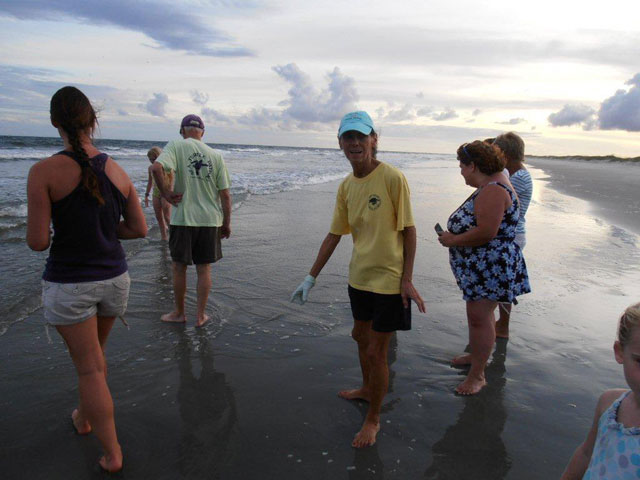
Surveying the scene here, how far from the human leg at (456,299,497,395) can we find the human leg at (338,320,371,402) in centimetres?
72

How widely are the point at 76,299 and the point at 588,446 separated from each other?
235 centimetres

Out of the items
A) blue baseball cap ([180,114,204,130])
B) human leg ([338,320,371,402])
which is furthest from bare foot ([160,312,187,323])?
human leg ([338,320,371,402])

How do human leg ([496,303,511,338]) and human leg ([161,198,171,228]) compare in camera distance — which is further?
human leg ([161,198,171,228])

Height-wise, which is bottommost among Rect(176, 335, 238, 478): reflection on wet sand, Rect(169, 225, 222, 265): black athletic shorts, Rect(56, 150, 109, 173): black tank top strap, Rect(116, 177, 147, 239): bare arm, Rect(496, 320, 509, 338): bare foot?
Rect(176, 335, 238, 478): reflection on wet sand

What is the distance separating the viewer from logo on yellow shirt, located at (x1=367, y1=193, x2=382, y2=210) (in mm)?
2750

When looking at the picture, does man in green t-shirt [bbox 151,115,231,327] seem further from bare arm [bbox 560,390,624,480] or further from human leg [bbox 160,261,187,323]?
bare arm [bbox 560,390,624,480]

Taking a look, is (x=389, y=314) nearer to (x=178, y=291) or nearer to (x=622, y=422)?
(x=622, y=422)

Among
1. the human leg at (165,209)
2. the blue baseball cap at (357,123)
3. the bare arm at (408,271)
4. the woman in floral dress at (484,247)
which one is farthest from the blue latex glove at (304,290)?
the human leg at (165,209)

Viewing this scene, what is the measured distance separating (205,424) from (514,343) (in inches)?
114

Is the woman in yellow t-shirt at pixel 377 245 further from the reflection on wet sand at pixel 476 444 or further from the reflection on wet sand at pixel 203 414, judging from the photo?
the reflection on wet sand at pixel 203 414

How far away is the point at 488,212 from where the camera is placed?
3.17 m

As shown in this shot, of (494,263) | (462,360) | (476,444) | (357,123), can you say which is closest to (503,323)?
(462,360)

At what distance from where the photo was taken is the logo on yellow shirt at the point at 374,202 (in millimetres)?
2750

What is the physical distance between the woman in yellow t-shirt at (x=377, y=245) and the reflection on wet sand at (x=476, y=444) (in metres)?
0.43
